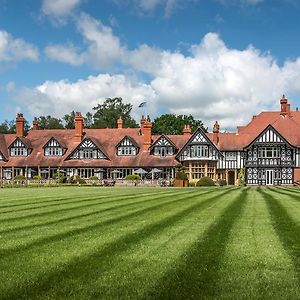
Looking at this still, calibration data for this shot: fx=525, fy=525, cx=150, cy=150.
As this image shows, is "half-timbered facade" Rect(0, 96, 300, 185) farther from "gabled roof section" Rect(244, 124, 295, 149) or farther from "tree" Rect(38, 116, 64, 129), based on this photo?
"tree" Rect(38, 116, 64, 129)

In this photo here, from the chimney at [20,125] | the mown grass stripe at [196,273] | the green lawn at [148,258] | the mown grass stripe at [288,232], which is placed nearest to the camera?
the mown grass stripe at [196,273]

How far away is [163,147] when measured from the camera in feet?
219

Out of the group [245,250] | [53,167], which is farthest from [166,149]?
[245,250]

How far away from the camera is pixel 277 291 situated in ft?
21.5

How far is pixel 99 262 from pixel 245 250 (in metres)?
2.77

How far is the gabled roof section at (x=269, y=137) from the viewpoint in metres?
62.9

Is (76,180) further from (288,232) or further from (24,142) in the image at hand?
(288,232)

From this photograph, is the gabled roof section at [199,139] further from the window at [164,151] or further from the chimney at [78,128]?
the chimney at [78,128]

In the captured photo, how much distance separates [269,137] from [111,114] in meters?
52.8

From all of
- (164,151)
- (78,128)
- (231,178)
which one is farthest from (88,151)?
(231,178)

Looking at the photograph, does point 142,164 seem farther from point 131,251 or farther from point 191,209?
point 131,251

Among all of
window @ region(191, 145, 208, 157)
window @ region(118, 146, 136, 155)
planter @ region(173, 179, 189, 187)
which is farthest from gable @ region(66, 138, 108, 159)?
planter @ region(173, 179, 189, 187)

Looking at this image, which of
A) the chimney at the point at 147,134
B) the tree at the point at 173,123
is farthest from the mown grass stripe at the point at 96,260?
the tree at the point at 173,123

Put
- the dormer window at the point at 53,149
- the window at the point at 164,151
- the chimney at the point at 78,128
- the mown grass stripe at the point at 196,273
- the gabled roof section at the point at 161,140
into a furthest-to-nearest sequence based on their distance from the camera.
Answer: the chimney at the point at 78,128
the dormer window at the point at 53,149
the window at the point at 164,151
the gabled roof section at the point at 161,140
the mown grass stripe at the point at 196,273
